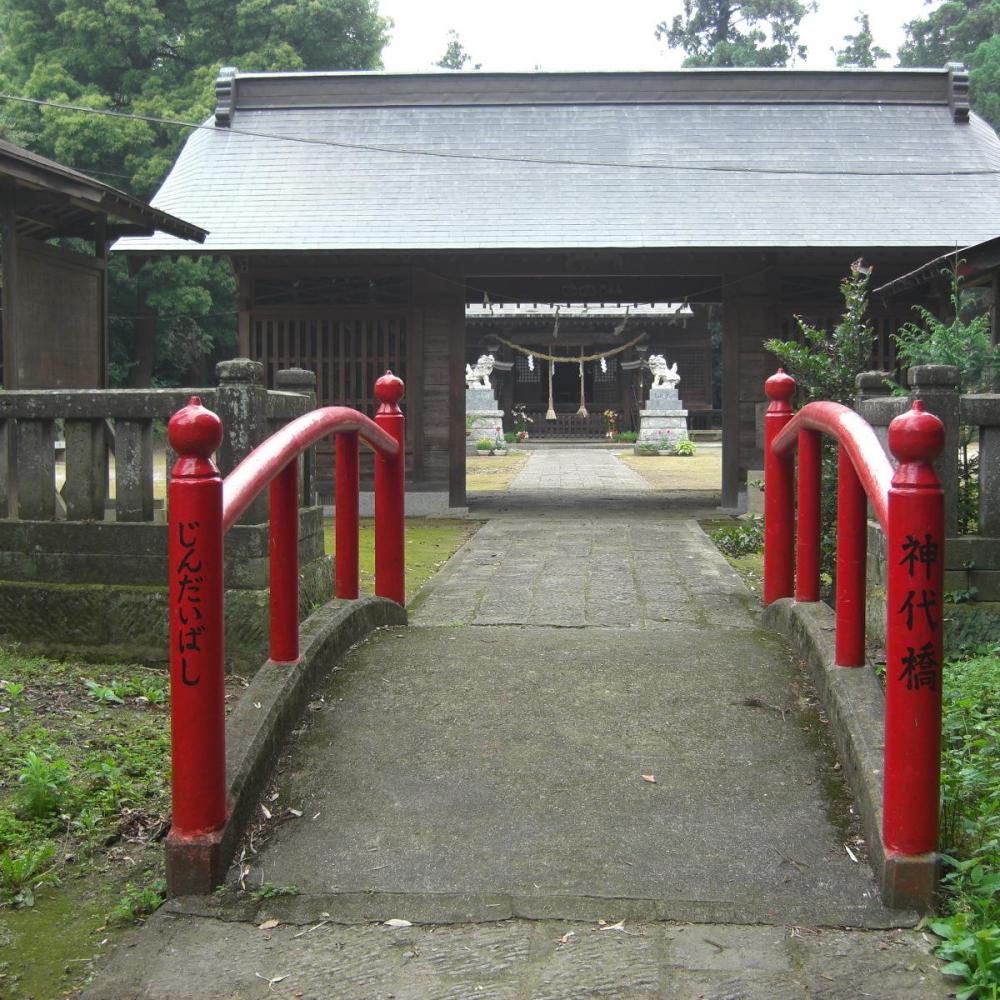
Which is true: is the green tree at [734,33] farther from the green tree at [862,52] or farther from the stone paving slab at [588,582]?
the stone paving slab at [588,582]

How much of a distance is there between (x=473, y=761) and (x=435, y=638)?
4.54ft

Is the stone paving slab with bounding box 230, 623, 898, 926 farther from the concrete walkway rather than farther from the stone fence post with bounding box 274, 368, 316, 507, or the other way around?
the stone fence post with bounding box 274, 368, 316, 507

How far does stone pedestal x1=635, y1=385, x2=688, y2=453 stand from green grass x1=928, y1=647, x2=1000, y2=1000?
22.6m

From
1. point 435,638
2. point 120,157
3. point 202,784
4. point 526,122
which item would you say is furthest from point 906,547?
point 120,157

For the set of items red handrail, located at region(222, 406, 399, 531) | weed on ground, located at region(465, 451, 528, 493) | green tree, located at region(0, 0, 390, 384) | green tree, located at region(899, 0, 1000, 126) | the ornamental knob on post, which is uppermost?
green tree, located at region(899, 0, 1000, 126)

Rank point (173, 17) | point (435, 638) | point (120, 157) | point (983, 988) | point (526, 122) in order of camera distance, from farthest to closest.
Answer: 1. point (173, 17)
2. point (120, 157)
3. point (526, 122)
4. point (435, 638)
5. point (983, 988)

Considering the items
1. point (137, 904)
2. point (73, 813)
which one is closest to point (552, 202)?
point (73, 813)

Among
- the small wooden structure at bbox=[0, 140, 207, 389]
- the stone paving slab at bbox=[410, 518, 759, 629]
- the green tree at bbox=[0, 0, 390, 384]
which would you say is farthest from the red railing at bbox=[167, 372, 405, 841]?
the green tree at bbox=[0, 0, 390, 384]

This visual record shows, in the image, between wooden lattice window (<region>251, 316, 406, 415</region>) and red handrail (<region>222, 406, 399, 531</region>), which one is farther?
wooden lattice window (<region>251, 316, 406, 415</region>)

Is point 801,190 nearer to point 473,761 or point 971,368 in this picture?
point 971,368

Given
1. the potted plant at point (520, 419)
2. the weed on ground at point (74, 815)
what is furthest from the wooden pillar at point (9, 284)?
the potted plant at point (520, 419)

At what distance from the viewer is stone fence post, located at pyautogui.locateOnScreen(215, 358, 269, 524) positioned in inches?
187

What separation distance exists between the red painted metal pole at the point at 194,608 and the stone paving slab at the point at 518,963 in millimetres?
362

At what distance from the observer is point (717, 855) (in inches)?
113
